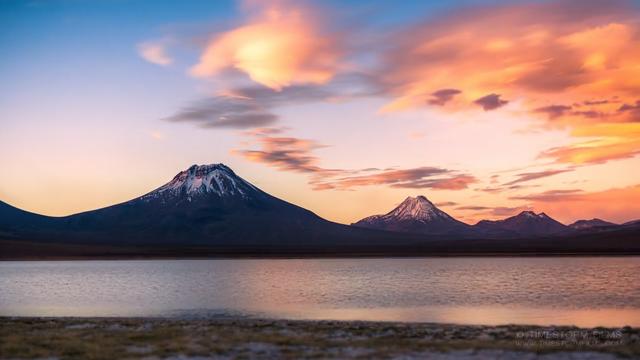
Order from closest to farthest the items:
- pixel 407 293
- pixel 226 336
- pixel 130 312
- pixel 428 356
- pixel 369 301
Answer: pixel 428 356 < pixel 226 336 < pixel 130 312 < pixel 369 301 < pixel 407 293

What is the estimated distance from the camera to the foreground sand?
23.2 meters

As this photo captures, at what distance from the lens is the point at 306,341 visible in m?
26.0

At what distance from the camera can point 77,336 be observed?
90.6 feet

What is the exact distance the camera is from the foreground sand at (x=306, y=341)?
2323cm

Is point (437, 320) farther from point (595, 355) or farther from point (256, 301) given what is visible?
point (256, 301)

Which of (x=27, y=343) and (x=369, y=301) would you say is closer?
(x=27, y=343)

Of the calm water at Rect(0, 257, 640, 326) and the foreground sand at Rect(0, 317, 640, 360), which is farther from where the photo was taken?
the calm water at Rect(0, 257, 640, 326)

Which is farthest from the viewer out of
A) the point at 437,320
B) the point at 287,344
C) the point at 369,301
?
the point at 369,301

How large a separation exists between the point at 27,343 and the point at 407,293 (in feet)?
115

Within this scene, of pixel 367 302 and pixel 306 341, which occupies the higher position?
pixel 367 302

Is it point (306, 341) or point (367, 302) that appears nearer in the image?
point (306, 341)

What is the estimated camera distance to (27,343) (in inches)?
1013

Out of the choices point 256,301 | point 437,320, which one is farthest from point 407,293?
point 437,320

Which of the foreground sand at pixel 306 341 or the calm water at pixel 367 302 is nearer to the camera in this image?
the foreground sand at pixel 306 341
